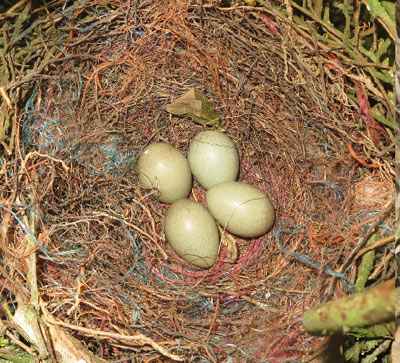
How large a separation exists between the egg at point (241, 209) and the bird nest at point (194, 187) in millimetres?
78

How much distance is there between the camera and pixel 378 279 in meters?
1.78

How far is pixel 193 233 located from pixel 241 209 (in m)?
0.17

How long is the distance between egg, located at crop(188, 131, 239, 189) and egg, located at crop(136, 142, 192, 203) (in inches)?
1.8

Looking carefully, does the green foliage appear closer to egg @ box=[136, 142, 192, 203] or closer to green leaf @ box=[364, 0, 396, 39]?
green leaf @ box=[364, 0, 396, 39]

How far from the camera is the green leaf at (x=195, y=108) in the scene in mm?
2211

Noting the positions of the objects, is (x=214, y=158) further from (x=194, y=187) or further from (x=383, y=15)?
(x=383, y=15)

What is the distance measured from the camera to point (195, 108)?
7.30 ft

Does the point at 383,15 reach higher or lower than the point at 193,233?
higher

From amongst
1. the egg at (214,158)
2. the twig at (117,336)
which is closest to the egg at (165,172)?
the egg at (214,158)

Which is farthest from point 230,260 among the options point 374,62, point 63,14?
point 63,14

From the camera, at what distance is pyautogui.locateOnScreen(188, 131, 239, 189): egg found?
216 cm

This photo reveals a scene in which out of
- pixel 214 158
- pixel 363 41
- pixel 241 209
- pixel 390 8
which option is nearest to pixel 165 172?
pixel 214 158

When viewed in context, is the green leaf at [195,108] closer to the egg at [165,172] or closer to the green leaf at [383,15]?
the egg at [165,172]

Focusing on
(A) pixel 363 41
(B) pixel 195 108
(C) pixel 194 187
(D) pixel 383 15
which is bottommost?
(C) pixel 194 187
